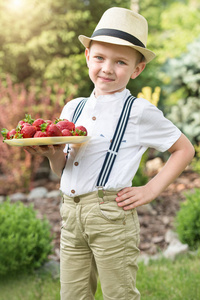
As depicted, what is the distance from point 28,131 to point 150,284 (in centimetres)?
171

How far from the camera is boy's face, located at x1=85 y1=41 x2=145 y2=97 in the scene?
1828 mm

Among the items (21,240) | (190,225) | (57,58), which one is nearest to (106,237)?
(21,240)

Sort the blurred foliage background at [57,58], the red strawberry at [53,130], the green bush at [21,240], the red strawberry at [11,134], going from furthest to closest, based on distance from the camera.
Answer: the blurred foliage background at [57,58] < the green bush at [21,240] < the red strawberry at [11,134] < the red strawberry at [53,130]

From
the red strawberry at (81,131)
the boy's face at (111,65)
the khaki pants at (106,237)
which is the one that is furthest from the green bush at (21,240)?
the boy's face at (111,65)

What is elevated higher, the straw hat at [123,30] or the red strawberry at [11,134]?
the straw hat at [123,30]

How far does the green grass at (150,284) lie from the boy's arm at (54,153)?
1.20 m

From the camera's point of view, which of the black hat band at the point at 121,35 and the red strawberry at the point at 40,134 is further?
the black hat band at the point at 121,35

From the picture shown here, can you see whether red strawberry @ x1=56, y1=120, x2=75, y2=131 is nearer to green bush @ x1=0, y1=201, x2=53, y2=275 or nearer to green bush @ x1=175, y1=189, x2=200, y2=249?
green bush @ x1=0, y1=201, x2=53, y2=275

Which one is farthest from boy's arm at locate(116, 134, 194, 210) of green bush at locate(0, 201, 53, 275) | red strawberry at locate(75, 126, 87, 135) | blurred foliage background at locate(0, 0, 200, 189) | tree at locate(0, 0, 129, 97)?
tree at locate(0, 0, 129, 97)

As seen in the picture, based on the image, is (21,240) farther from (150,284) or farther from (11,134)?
(11,134)

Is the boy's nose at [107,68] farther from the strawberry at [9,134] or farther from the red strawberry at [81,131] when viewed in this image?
the strawberry at [9,134]

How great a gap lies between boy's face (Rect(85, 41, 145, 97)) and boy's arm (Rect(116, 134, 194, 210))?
0.42 m

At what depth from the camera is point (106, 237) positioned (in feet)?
5.97

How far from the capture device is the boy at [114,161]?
1.82 metres
